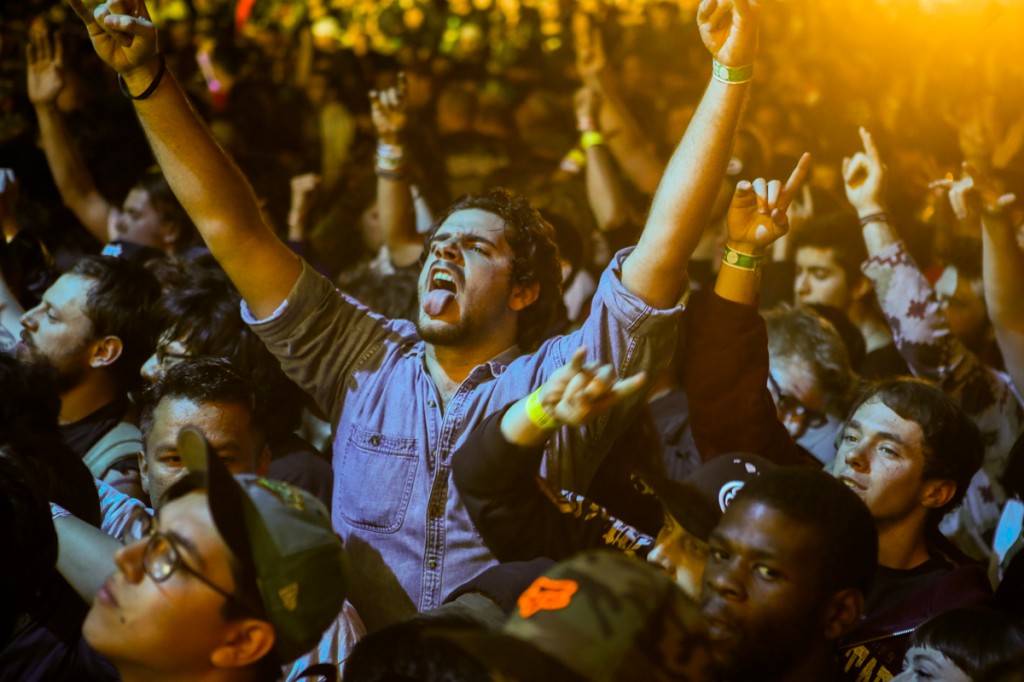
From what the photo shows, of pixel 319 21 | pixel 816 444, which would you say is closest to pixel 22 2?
pixel 319 21

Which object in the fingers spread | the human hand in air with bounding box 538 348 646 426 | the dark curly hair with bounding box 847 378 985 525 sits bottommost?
the dark curly hair with bounding box 847 378 985 525

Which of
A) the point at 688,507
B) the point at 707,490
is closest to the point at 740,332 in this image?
the point at 707,490

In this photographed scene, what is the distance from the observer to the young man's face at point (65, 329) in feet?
12.7

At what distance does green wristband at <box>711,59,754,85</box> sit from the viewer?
2.63m

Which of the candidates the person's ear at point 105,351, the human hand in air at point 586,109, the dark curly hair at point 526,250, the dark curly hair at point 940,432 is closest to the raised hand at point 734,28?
the dark curly hair at point 526,250

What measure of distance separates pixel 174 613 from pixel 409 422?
104 cm

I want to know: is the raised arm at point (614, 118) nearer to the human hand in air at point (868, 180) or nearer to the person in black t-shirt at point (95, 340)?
the human hand in air at point (868, 180)

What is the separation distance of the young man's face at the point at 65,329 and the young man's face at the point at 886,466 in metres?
2.61

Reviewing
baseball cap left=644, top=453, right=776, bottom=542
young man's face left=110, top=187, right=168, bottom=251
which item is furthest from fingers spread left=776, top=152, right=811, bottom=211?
young man's face left=110, top=187, right=168, bottom=251

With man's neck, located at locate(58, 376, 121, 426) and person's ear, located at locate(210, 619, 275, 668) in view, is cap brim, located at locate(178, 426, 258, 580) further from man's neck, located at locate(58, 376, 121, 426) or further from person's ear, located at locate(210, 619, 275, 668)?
man's neck, located at locate(58, 376, 121, 426)

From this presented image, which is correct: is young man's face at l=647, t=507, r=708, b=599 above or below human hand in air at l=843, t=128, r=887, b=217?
below

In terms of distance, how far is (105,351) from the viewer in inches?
155

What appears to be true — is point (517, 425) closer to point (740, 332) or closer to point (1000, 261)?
point (740, 332)

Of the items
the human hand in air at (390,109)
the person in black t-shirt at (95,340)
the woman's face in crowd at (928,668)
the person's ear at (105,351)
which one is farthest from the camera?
the human hand in air at (390,109)
